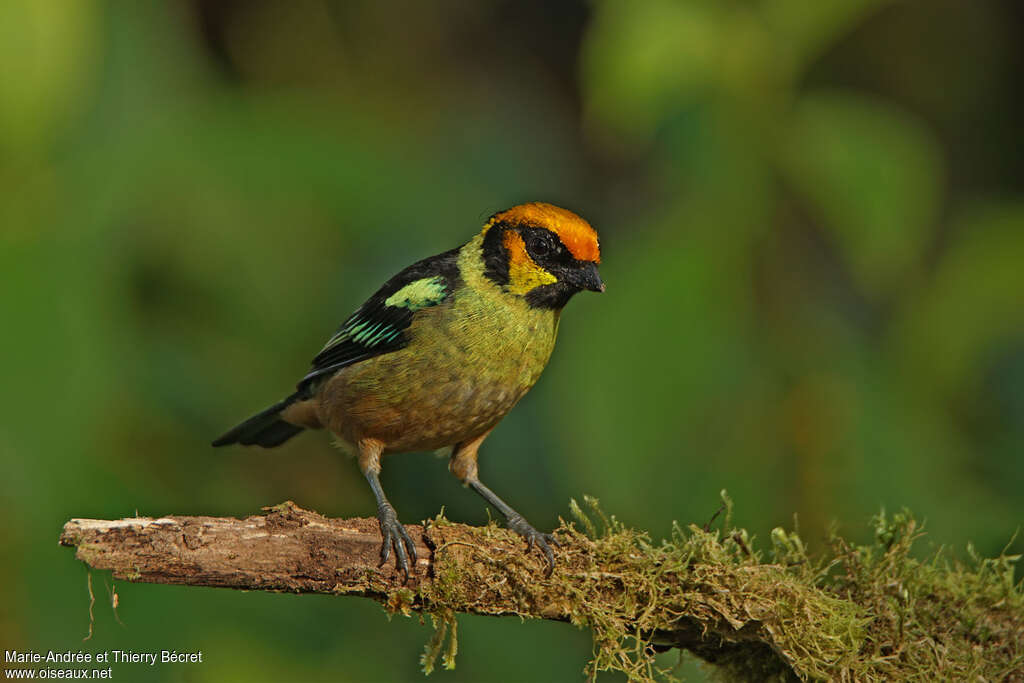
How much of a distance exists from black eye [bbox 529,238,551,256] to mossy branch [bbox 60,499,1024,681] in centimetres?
116

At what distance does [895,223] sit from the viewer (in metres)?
4.74

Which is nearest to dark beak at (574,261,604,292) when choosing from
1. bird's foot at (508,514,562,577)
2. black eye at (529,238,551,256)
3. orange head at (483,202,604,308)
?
orange head at (483,202,604,308)

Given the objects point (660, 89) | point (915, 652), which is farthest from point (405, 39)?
point (915, 652)

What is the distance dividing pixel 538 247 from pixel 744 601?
5.44 ft

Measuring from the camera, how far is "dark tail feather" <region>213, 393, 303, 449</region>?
530 centimetres

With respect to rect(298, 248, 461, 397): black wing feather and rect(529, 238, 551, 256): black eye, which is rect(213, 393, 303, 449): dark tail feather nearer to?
rect(298, 248, 461, 397): black wing feather

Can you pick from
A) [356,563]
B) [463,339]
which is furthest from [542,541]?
[463,339]

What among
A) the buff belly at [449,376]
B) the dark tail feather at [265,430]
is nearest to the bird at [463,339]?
the buff belly at [449,376]

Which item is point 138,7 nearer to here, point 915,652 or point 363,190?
point 363,190

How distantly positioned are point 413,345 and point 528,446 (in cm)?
112

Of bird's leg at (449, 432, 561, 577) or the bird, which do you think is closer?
the bird

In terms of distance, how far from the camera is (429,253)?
5.59 m

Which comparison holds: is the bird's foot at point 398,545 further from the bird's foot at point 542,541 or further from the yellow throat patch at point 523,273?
the yellow throat patch at point 523,273

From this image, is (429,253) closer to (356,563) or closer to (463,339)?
(463,339)
